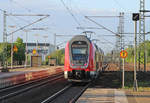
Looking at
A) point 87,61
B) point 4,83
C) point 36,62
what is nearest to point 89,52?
point 87,61

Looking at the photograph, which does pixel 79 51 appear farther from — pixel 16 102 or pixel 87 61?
pixel 16 102

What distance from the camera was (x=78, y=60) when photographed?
866 inches

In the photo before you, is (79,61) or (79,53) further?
(79,53)

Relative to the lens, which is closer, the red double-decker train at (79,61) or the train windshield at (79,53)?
the red double-decker train at (79,61)

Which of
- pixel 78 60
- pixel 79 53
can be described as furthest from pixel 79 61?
pixel 79 53

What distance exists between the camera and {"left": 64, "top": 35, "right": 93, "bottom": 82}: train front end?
2184 cm

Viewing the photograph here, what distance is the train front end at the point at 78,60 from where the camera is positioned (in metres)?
21.8

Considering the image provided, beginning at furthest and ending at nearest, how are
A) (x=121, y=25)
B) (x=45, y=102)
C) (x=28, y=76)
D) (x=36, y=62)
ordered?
(x=36, y=62) → (x=121, y=25) → (x=28, y=76) → (x=45, y=102)

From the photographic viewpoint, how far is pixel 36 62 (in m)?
62.2

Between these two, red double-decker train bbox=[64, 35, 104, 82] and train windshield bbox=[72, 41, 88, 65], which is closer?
red double-decker train bbox=[64, 35, 104, 82]

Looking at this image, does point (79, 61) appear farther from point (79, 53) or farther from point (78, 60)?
point (79, 53)

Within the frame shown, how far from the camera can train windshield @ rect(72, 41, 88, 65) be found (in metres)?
22.0

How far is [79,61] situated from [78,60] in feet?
0.34

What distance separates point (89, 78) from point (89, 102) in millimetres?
8268
